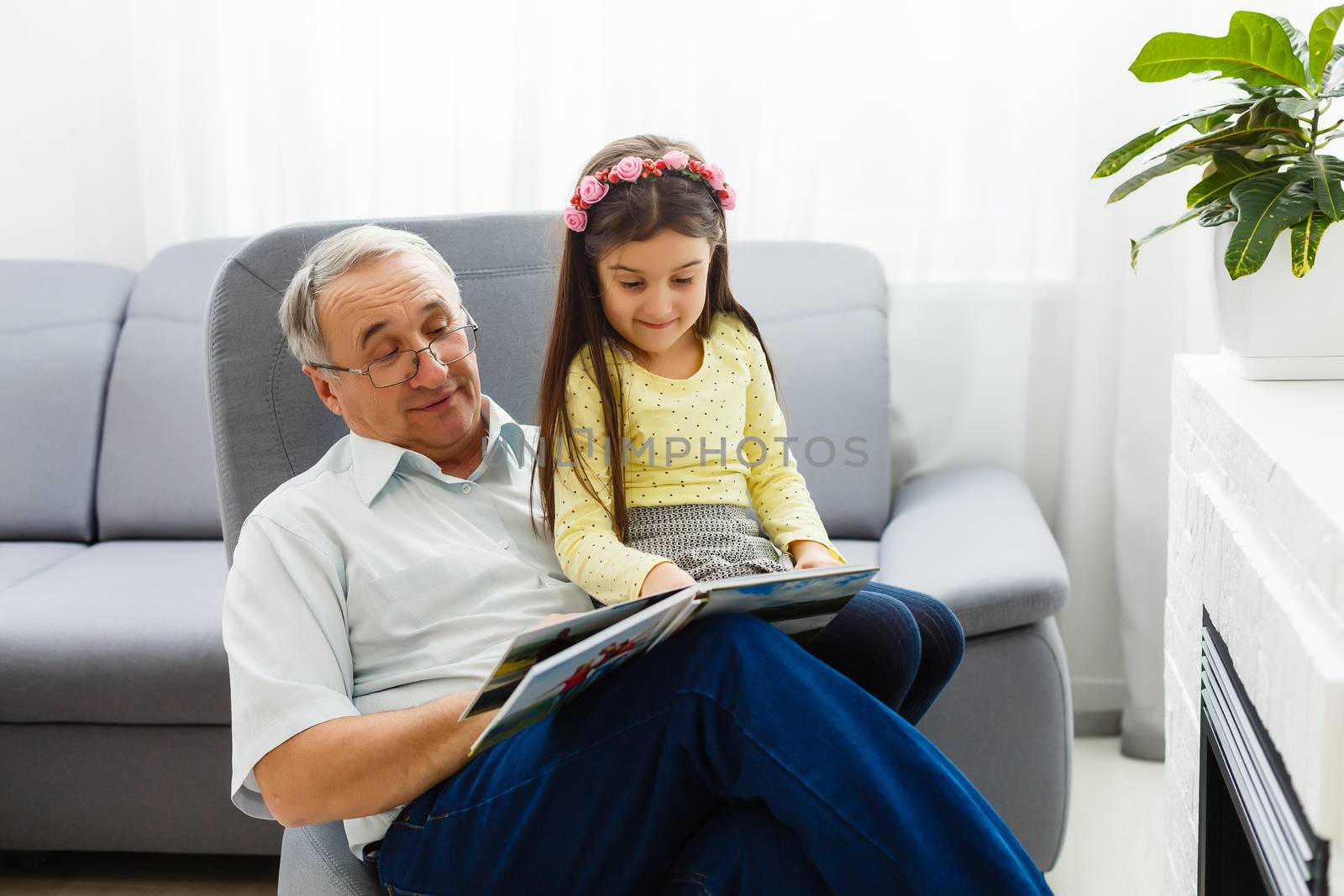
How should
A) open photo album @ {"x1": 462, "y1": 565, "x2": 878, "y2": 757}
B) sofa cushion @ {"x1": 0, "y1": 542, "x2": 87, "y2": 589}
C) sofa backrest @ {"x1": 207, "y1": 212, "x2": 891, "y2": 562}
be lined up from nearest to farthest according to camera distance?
open photo album @ {"x1": 462, "y1": 565, "x2": 878, "y2": 757} → sofa backrest @ {"x1": 207, "y1": 212, "x2": 891, "y2": 562} → sofa cushion @ {"x1": 0, "y1": 542, "x2": 87, "y2": 589}

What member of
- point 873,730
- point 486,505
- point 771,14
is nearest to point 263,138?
point 771,14

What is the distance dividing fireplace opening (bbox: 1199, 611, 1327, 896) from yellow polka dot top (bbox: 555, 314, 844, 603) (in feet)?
1.54

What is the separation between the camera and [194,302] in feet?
8.45

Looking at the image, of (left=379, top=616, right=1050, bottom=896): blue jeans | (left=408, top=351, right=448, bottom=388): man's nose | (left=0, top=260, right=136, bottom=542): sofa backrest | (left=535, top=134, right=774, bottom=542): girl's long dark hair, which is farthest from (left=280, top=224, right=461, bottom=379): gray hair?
(left=0, top=260, right=136, bottom=542): sofa backrest

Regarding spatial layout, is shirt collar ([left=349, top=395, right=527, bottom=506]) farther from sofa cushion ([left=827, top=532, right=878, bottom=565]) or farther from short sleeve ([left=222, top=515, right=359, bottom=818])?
sofa cushion ([left=827, top=532, right=878, bottom=565])

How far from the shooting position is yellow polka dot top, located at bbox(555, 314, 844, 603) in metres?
1.40

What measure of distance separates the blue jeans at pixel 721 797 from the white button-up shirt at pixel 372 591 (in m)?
0.18

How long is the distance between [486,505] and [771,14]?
4.65 ft

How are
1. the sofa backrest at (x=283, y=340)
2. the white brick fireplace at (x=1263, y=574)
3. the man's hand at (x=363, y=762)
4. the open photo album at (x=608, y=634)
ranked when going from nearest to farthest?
the white brick fireplace at (x=1263, y=574) → the open photo album at (x=608, y=634) → the man's hand at (x=363, y=762) → the sofa backrest at (x=283, y=340)

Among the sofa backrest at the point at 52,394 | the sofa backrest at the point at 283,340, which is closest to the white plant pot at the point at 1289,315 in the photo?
the sofa backrest at the point at 283,340

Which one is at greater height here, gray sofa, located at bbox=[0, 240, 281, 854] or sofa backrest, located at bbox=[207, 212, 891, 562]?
sofa backrest, located at bbox=[207, 212, 891, 562]

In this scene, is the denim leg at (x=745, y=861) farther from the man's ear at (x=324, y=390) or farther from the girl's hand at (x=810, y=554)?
the man's ear at (x=324, y=390)

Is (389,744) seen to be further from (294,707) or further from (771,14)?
(771,14)

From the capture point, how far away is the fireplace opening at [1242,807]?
96 centimetres
